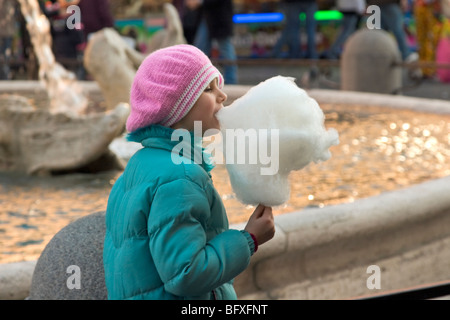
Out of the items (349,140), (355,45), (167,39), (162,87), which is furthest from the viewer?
(355,45)

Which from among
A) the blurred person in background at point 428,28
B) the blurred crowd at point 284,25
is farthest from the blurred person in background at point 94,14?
the blurred person in background at point 428,28

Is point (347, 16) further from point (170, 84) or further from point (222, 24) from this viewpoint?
point (170, 84)

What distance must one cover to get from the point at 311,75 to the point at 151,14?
28.8 ft

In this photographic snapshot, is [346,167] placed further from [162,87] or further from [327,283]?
[162,87]

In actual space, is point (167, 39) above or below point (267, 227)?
below

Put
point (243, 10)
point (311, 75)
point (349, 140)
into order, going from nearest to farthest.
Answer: point (349, 140) < point (311, 75) < point (243, 10)

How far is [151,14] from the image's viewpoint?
61.4 feet

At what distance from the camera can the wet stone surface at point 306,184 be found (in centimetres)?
414

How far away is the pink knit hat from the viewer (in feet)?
6.50

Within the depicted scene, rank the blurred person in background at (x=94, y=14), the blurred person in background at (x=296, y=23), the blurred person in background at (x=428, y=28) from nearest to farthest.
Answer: the blurred person in background at (x=94, y=14)
the blurred person in background at (x=296, y=23)
the blurred person in background at (x=428, y=28)

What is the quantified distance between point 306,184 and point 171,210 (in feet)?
10.8

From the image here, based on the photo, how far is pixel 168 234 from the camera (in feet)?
6.00

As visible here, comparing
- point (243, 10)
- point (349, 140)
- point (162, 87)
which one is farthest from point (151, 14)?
point (162, 87)

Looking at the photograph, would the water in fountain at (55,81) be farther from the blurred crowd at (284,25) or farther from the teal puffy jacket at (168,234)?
the teal puffy jacket at (168,234)
